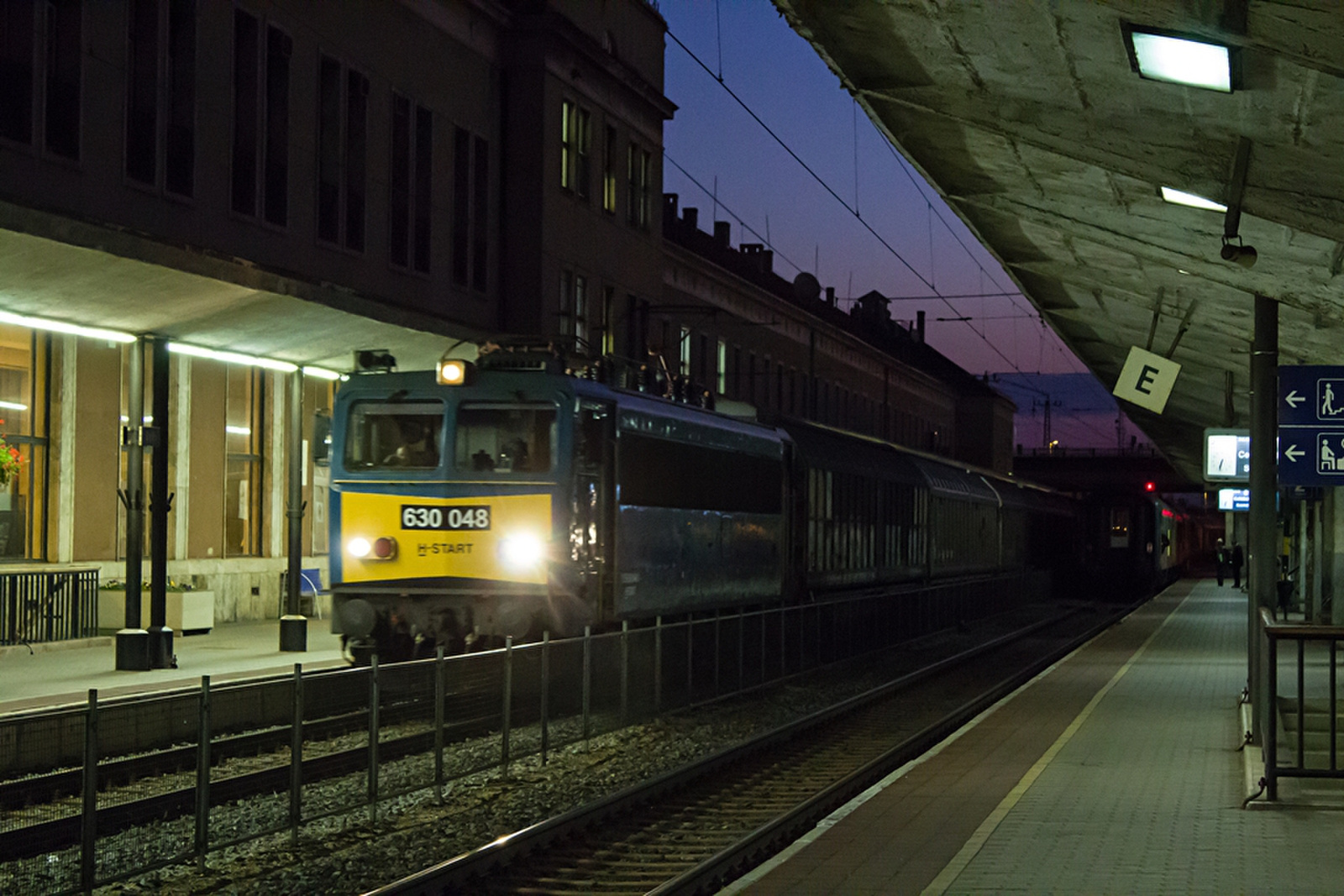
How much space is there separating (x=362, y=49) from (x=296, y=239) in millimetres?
4030

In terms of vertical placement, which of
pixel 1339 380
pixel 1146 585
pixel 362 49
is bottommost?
pixel 1146 585

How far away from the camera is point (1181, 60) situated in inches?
349

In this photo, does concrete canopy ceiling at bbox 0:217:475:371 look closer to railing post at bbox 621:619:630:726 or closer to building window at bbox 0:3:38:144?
building window at bbox 0:3:38:144

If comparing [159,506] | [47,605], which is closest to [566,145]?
[47,605]

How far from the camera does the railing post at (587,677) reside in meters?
15.6

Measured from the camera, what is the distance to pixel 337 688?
466 inches

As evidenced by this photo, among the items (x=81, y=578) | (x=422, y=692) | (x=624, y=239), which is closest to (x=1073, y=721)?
(x=422, y=692)

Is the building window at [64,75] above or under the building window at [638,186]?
under

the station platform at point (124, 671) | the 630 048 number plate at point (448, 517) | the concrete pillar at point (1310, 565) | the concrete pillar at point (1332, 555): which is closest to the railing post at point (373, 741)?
the station platform at point (124, 671)

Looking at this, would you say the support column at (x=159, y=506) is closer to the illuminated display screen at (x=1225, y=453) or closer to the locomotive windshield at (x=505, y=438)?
the locomotive windshield at (x=505, y=438)

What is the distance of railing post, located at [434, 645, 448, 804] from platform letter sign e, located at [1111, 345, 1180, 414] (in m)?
8.76

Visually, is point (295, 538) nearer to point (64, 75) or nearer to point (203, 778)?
point (64, 75)

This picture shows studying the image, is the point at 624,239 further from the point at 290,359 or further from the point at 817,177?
the point at 290,359

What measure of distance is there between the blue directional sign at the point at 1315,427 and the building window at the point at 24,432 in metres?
17.0
